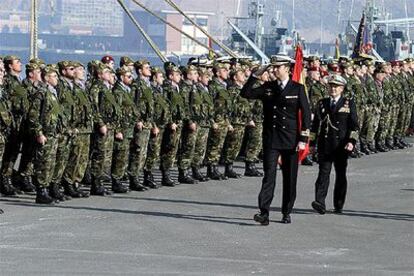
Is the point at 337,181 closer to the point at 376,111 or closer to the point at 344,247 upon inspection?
the point at 344,247

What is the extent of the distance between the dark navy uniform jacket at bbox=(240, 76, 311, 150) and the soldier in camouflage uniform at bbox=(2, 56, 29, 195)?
3417mm

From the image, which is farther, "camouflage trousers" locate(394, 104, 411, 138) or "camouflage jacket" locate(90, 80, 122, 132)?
"camouflage trousers" locate(394, 104, 411, 138)

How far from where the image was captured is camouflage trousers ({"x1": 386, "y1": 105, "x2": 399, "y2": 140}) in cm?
2717

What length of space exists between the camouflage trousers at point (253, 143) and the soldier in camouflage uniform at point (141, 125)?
261 centimetres

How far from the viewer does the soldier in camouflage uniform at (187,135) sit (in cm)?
2006

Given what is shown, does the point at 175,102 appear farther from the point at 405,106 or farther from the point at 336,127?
the point at 405,106

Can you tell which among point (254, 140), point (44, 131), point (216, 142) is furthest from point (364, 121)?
point (44, 131)

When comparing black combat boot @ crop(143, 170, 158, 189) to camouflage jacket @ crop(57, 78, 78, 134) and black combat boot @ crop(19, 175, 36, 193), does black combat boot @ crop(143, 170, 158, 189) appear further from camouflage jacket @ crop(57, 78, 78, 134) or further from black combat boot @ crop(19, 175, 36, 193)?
camouflage jacket @ crop(57, 78, 78, 134)

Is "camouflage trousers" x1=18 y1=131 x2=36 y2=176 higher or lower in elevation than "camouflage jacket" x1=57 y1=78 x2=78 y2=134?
lower

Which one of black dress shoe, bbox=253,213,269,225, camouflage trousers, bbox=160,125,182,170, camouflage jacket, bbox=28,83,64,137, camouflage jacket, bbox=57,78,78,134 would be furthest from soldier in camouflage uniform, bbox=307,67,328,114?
black dress shoe, bbox=253,213,269,225

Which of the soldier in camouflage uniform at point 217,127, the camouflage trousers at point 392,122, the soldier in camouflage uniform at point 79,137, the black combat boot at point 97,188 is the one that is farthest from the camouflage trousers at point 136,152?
the camouflage trousers at point 392,122

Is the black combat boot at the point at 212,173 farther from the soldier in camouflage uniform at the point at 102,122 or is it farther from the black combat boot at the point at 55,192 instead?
the black combat boot at the point at 55,192

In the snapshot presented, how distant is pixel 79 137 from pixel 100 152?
597 millimetres

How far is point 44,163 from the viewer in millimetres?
17156
